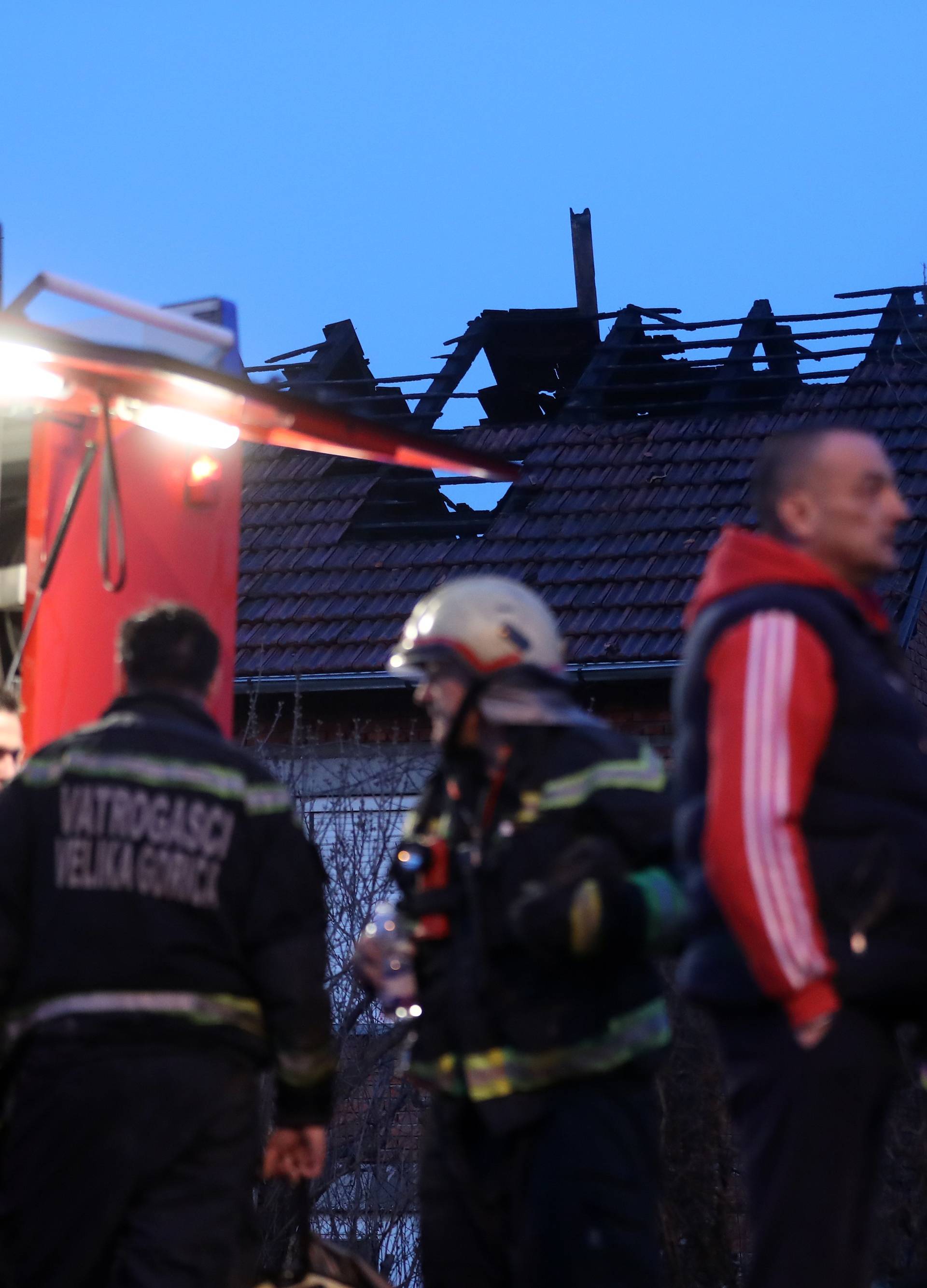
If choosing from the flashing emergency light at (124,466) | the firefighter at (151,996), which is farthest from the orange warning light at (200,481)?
the firefighter at (151,996)

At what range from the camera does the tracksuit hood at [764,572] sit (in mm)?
3941

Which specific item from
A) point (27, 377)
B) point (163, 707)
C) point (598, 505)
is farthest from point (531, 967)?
→ point (598, 505)

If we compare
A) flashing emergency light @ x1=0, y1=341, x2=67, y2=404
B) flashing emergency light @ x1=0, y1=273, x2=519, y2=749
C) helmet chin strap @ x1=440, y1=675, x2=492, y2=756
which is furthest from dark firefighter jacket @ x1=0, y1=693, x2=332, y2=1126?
flashing emergency light @ x1=0, y1=341, x2=67, y2=404

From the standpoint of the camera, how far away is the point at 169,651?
4.94 m

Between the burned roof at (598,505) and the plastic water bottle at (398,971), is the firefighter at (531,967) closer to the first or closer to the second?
the plastic water bottle at (398,971)

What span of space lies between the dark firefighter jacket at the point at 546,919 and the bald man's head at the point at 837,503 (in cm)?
63

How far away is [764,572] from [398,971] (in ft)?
4.11

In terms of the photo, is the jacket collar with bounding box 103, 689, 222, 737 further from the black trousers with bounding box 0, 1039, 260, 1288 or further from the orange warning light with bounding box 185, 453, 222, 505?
the orange warning light with bounding box 185, 453, 222, 505

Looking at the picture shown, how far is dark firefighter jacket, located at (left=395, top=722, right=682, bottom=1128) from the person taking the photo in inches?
163

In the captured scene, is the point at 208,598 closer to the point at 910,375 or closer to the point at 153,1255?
the point at 153,1255

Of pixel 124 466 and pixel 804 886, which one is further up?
pixel 124 466

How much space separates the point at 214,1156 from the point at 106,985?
0.44 m

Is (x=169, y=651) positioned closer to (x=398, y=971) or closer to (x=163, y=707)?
(x=163, y=707)

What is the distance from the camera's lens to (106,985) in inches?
181
